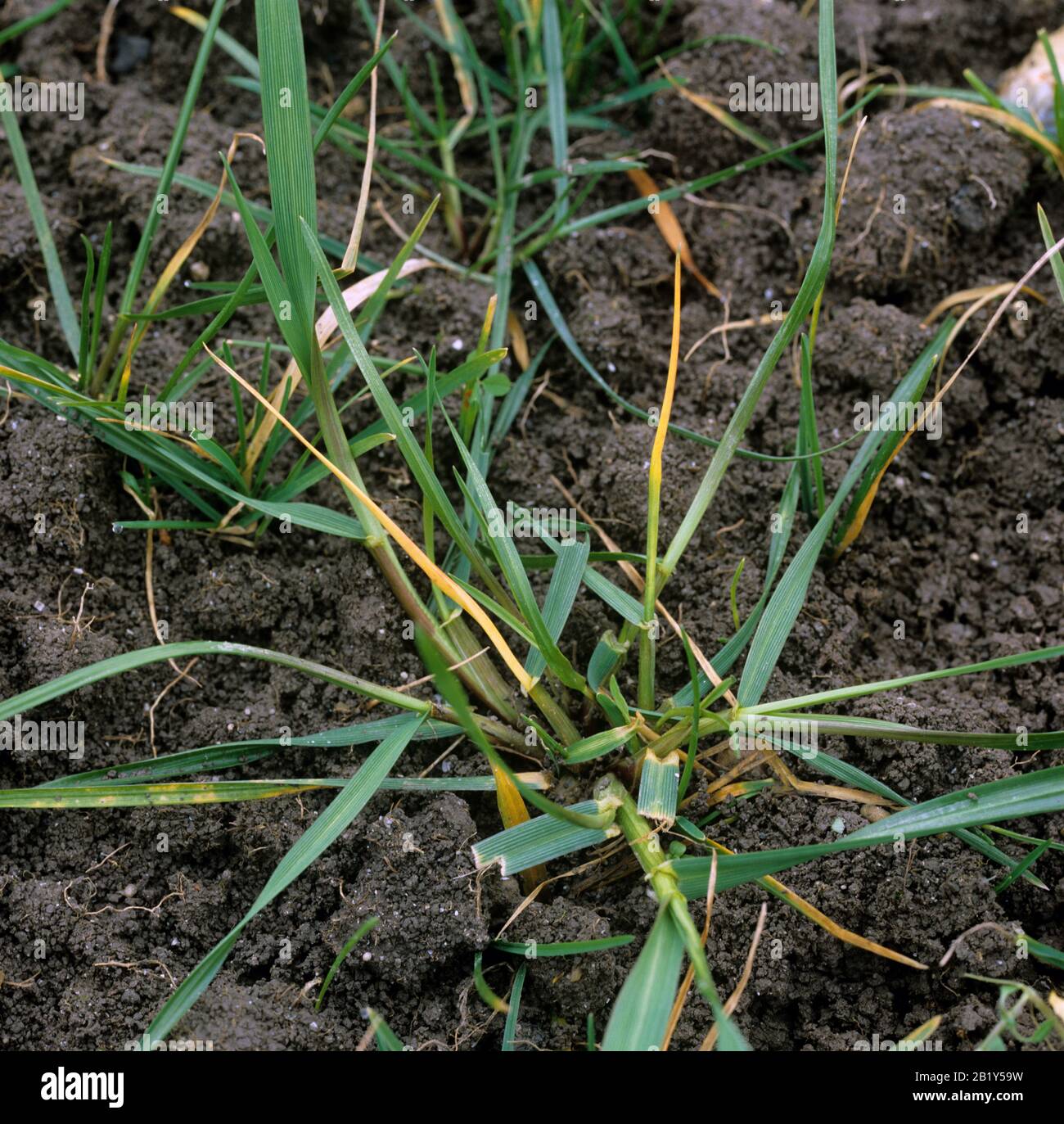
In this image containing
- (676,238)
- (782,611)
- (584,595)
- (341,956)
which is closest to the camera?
(341,956)

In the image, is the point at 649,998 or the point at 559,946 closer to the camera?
the point at 649,998

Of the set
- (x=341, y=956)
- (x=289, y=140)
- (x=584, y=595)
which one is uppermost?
(x=289, y=140)

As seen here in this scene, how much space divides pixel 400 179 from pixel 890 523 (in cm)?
108

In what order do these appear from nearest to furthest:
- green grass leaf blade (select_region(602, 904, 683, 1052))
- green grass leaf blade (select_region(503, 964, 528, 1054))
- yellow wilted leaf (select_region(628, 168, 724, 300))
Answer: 1. green grass leaf blade (select_region(602, 904, 683, 1052))
2. green grass leaf blade (select_region(503, 964, 528, 1054))
3. yellow wilted leaf (select_region(628, 168, 724, 300))

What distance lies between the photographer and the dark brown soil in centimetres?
133

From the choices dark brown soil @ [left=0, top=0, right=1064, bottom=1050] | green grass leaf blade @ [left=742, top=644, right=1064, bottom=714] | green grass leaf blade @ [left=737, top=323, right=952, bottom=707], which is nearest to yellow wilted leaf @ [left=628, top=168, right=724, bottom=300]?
dark brown soil @ [left=0, top=0, right=1064, bottom=1050]

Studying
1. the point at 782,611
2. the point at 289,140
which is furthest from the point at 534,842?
the point at 289,140

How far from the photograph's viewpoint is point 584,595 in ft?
5.23

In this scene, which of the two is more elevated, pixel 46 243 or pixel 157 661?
pixel 46 243

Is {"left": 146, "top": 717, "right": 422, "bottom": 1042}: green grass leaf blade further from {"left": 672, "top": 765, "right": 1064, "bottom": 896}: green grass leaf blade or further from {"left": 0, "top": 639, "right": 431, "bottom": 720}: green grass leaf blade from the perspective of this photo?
{"left": 672, "top": 765, "right": 1064, "bottom": 896}: green grass leaf blade

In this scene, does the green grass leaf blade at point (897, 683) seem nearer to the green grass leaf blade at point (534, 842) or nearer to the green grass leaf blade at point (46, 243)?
the green grass leaf blade at point (534, 842)

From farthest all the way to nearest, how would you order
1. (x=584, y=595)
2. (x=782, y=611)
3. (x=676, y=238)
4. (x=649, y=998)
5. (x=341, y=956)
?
(x=676, y=238) < (x=584, y=595) < (x=782, y=611) < (x=341, y=956) < (x=649, y=998)

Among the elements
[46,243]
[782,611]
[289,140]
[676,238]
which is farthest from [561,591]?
[46,243]

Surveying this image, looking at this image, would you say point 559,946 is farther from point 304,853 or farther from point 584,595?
point 584,595
